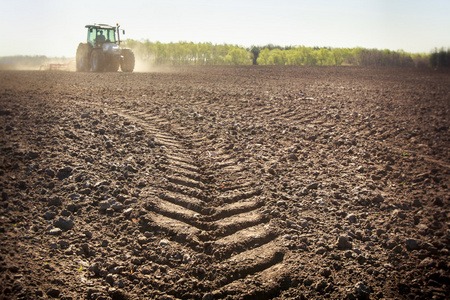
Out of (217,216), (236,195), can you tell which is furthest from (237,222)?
(236,195)

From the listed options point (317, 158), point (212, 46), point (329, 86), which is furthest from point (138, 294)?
point (212, 46)

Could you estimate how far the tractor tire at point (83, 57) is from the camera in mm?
18602

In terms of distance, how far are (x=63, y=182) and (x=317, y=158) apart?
360 centimetres

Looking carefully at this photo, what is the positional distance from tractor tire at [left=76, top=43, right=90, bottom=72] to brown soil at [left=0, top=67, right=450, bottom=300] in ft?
40.6

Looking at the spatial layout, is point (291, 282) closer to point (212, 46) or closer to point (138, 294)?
point (138, 294)

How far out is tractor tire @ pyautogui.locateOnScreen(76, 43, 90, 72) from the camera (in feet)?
61.0

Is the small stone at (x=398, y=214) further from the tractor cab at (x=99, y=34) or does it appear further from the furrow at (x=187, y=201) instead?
the tractor cab at (x=99, y=34)

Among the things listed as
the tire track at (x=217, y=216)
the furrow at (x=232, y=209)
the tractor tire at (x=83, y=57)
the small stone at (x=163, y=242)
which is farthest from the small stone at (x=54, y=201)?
the tractor tire at (x=83, y=57)

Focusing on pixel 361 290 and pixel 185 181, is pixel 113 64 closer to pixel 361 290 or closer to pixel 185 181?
pixel 185 181

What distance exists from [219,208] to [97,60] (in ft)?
53.2

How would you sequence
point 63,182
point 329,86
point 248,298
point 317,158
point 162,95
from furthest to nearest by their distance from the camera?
point 329,86, point 162,95, point 317,158, point 63,182, point 248,298

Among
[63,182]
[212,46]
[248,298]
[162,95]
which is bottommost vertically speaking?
[248,298]

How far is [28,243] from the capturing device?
2955 millimetres

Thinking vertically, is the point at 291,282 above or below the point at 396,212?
below
